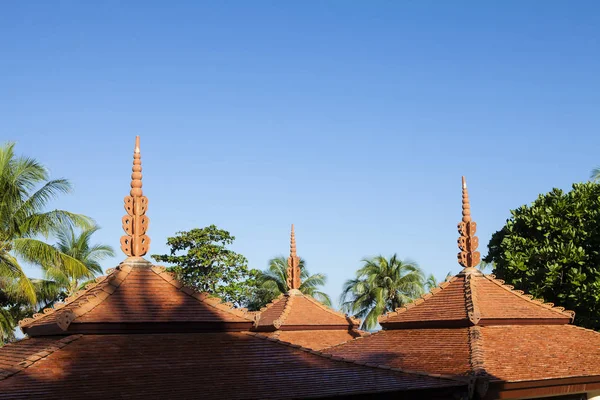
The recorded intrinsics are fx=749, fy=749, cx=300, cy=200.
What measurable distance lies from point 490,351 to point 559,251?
11079 mm

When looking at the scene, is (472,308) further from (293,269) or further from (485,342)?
(293,269)

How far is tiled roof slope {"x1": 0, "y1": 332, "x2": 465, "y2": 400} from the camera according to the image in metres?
9.88

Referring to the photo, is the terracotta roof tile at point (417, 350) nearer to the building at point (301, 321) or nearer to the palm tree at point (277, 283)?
the building at point (301, 321)

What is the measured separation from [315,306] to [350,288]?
22.9 m

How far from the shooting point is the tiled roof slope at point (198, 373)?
32.4 feet

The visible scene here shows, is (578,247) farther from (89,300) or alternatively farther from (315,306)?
(89,300)

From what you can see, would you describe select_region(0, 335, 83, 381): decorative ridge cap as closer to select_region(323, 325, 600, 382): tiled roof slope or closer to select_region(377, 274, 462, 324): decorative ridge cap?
select_region(323, 325, 600, 382): tiled roof slope

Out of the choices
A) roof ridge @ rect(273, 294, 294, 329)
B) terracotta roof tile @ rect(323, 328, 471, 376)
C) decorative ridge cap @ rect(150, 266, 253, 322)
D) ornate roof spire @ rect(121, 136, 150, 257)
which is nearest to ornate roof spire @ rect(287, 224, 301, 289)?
roof ridge @ rect(273, 294, 294, 329)

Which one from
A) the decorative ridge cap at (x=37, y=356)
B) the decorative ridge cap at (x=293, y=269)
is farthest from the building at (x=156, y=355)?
the decorative ridge cap at (x=293, y=269)

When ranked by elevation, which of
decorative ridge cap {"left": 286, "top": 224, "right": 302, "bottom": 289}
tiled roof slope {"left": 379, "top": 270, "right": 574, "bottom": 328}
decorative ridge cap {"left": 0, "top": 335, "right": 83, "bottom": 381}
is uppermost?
decorative ridge cap {"left": 286, "top": 224, "right": 302, "bottom": 289}

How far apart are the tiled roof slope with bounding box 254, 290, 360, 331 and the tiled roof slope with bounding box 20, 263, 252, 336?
9.70 metres

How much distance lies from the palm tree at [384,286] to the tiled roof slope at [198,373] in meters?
33.5

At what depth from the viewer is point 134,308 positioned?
11883 millimetres

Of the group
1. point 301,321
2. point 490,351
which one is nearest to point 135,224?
point 490,351
